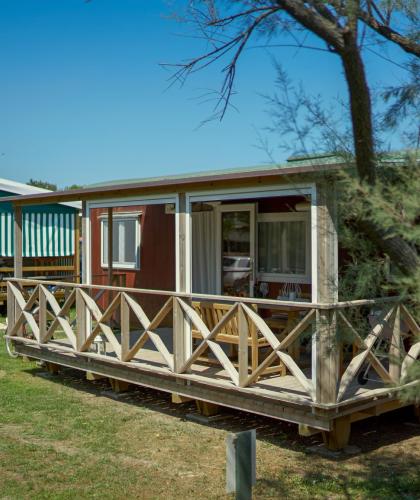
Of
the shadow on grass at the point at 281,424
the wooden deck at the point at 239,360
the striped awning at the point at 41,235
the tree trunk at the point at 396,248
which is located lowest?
the shadow on grass at the point at 281,424

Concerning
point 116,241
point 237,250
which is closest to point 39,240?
point 116,241

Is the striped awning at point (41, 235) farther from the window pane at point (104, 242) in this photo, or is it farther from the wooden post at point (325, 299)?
the wooden post at point (325, 299)

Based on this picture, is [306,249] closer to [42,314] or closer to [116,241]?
[42,314]

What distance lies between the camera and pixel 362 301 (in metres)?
5.71

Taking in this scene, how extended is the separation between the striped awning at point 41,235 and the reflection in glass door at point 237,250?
678cm

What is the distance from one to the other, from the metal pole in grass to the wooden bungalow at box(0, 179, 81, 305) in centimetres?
1209

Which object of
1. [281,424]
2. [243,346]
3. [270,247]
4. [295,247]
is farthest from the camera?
[270,247]

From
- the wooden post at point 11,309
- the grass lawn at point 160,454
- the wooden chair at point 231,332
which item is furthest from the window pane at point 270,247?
the wooden post at point 11,309

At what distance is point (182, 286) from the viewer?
7504 millimetres

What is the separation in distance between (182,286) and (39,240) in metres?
9.57

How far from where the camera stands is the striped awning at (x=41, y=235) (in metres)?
16.0

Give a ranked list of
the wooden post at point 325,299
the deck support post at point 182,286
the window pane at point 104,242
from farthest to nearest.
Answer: the window pane at point 104,242
the deck support post at point 182,286
the wooden post at point 325,299

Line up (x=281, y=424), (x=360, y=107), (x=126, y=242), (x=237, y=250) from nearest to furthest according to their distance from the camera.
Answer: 1. (x=360, y=107)
2. (x=281, y=424)
3. (x=237, y=250)
4. (x=126, y=242)

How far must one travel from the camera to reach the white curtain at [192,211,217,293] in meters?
10.4
